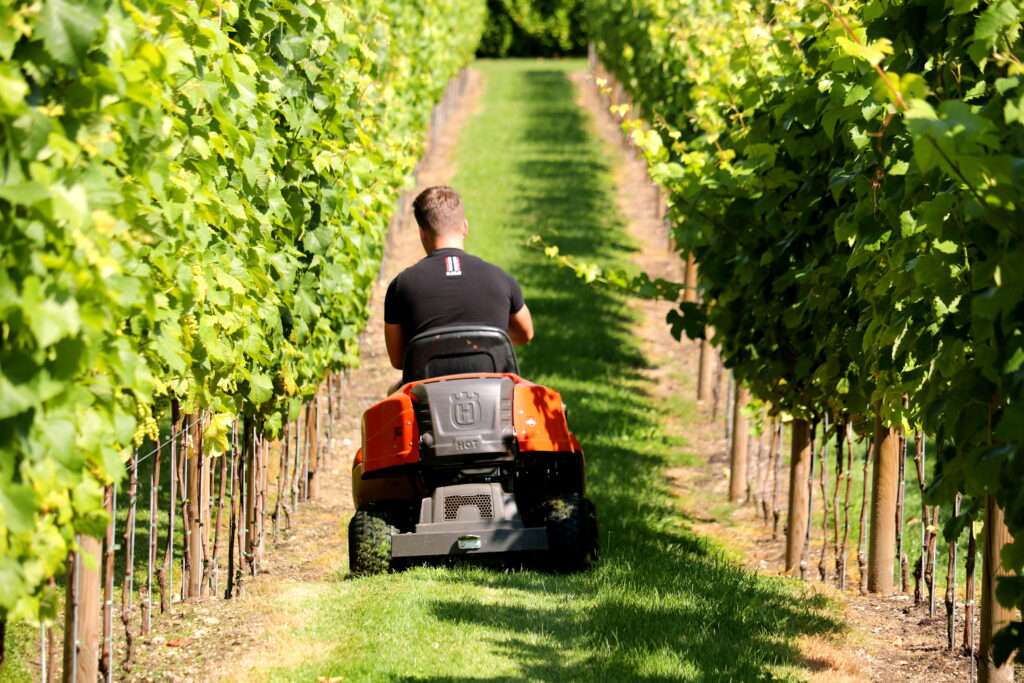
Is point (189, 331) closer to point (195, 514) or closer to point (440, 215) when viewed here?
point (195, 514)

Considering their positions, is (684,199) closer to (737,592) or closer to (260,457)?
(737,592)

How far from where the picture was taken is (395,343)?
571cm

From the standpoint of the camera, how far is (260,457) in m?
6.61

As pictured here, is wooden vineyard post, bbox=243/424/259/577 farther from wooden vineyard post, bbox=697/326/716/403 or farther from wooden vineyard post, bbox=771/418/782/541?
wooden vineyard post, bbox=697/326/716/403

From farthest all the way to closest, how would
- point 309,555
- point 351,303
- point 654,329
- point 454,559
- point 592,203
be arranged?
point 592,203 < point 654,329 < point 351,303 < point 309,555 < point 454,559

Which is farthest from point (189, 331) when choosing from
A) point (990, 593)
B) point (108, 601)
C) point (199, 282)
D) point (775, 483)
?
point (775, 483)

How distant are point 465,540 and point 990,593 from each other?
2.08 m

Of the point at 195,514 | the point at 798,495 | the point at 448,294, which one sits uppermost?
the point at 448,294

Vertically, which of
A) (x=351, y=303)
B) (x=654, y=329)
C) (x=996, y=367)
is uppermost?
(x=996, y=367)

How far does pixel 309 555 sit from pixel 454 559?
5.85 ft

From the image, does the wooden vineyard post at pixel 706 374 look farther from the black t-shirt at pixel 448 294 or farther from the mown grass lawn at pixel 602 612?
the black t-shirt at pixel 448 294

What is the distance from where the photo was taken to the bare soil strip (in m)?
5.25

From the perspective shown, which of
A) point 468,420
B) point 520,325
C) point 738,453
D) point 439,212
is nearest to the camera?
point 468,420

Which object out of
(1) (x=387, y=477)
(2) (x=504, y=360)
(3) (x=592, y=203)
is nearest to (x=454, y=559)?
(1) (x=387, y=477)
